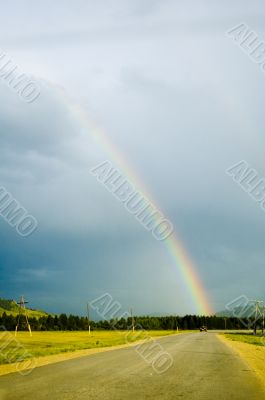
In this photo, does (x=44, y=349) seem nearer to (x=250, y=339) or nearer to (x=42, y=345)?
(x=42, y=345)

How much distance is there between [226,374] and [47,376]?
658 centimetres

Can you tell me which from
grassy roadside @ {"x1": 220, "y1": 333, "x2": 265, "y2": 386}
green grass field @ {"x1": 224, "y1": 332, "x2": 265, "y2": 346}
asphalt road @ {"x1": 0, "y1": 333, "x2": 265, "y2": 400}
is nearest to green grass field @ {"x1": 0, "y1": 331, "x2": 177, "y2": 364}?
asphalt road @ {"x1": 0, "y1": 333, "x2": 265, "y2": 400}

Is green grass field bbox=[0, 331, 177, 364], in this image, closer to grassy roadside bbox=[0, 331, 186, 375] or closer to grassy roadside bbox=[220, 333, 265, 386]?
grassy roadside bbox=[0, 331, 186, 375]

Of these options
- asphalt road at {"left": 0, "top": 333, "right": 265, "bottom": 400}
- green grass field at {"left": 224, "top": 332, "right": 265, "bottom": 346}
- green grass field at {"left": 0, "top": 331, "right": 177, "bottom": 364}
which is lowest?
green grass field at {"left": 224, "top": 332, "right": 265, "bottom": 346}

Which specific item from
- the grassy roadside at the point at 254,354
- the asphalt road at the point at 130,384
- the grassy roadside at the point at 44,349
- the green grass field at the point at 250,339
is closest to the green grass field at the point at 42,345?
the grassy roadside at the point at 44,349

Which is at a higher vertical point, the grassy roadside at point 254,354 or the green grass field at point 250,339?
the grassy roadside at point 254,354

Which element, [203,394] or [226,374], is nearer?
[203,394]

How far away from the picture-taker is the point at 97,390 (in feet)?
41.7

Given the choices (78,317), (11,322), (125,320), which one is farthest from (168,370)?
(125,320)

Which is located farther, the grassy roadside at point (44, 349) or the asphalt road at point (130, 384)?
the grassy roadside at point (44, 349)

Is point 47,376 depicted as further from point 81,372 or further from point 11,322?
point 11,322

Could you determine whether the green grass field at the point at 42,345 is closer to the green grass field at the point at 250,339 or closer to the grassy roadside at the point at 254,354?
the grassy roadside at the point at 254,354

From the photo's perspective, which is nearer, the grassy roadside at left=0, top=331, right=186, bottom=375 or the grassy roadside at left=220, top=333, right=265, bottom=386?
the grassy roadside at left=220, top=333, right=265, bottom=386

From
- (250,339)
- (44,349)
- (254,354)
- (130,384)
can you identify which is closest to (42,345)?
(44,349)
